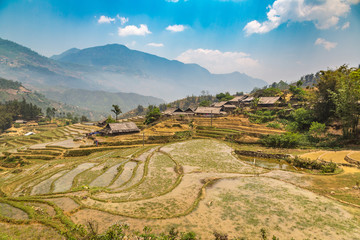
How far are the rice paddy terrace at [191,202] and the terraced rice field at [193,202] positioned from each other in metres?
0.06

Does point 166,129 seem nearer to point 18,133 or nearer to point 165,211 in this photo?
point 165,211

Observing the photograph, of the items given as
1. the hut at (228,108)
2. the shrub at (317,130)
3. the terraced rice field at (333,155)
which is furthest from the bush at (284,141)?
the hut at (228,108)

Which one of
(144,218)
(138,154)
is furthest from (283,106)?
(144,218)

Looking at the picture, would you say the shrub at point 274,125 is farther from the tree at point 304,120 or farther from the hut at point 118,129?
the hut at point 118,129

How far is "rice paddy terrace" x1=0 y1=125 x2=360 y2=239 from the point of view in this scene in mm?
12242

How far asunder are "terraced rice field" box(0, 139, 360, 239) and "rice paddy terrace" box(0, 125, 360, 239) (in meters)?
0.06

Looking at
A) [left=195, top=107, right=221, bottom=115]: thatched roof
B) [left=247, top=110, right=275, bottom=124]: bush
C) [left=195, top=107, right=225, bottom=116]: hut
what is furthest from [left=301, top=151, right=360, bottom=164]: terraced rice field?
[left=195, top=107, right=221, bottom=115]: thatched roof

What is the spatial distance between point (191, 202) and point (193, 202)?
0.69ft

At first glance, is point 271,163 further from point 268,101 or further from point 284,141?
point 268,101

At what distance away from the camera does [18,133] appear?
9188 centimetres

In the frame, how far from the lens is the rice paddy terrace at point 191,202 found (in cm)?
1224

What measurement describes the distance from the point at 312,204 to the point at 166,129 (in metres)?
50.4

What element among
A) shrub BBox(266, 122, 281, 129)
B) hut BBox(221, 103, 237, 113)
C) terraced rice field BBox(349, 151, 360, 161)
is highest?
hut BBox(221, 103, 237, 113)

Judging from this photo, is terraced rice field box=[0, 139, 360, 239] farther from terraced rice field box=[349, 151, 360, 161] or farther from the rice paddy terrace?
terraced rice field box=[349, 151, 360, 161]
